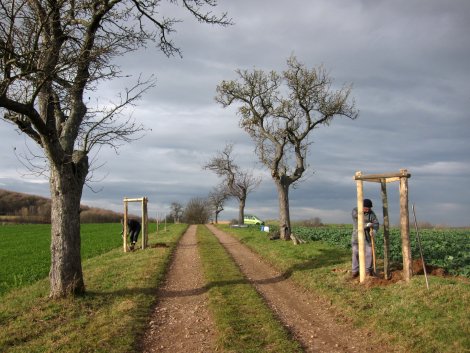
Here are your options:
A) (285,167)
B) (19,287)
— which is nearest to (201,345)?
(19,287)

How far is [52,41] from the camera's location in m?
9.06

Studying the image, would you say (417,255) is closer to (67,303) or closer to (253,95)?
(67,303)

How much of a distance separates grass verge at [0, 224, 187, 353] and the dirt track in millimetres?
395

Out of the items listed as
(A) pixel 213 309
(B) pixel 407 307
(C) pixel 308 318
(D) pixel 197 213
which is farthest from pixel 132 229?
(D) pixel 197 213

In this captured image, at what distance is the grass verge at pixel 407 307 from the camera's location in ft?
22.5

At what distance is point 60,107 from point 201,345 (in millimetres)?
6832

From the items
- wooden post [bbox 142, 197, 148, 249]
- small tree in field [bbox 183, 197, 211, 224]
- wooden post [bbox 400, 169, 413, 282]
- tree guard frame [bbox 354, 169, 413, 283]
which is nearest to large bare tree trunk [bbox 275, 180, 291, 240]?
wooden post [bbox 142, 197, 148, 249]

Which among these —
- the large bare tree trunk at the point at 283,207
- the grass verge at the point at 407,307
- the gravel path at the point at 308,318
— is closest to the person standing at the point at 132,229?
the large bare tree trunk at the point at 283,207

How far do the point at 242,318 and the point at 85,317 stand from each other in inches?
127

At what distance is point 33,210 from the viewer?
93.8 m

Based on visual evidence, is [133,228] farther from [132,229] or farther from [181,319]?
[181,319]

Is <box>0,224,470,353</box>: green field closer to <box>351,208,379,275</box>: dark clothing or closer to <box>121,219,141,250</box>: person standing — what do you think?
<box>351,208,379,275</box>: dark clothing

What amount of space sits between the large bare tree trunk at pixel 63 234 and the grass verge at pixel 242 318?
11.1 ft

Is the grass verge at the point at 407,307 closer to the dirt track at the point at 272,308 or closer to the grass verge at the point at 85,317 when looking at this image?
the dirt track at the point at 272,308
